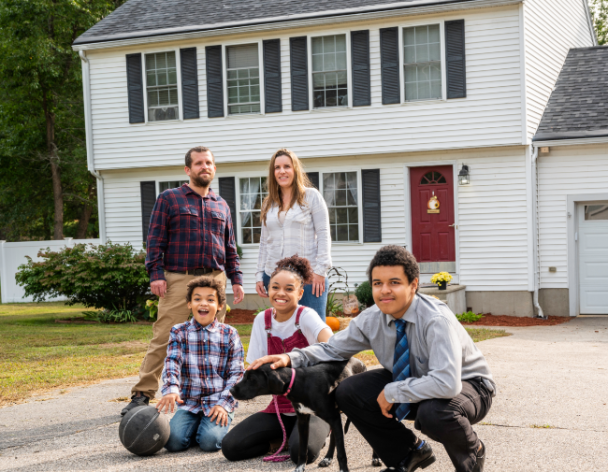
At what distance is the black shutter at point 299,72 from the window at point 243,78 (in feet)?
2.77

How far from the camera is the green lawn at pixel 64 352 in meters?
7.14

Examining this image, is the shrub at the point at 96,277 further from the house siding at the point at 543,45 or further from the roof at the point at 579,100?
the roof at the point at 579,100

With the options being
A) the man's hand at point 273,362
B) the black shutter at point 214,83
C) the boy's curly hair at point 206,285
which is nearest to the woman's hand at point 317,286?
the boy's curly hair at point 206,285

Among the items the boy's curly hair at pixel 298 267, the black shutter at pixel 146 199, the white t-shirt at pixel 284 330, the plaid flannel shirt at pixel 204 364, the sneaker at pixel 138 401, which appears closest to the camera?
the white t-shirt at pixel 284 330

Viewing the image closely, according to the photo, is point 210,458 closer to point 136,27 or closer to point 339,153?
point 339,153

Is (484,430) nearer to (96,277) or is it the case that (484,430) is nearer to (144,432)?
(144,432)

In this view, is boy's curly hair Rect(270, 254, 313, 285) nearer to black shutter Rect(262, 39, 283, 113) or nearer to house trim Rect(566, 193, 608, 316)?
house trim Rect(566, 193, 608, 316)

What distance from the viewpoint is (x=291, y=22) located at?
46.0ft

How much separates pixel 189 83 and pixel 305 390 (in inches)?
490

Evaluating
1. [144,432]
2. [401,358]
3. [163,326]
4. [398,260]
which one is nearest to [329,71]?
[163,326]

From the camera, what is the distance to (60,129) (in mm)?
25625

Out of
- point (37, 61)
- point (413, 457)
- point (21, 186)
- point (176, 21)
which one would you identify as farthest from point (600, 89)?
point (21, 186)

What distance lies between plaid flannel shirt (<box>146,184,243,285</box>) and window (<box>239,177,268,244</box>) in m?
9.62

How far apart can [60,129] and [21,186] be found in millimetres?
2639
